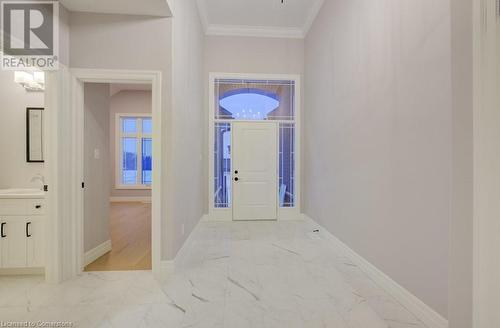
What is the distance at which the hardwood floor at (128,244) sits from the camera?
9.42 ft

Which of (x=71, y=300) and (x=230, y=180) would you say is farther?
(x=230, y=180)

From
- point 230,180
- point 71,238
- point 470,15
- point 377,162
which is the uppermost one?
point 470,15

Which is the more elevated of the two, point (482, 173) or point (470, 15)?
point (470, 15)

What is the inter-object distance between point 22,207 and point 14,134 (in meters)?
1.06

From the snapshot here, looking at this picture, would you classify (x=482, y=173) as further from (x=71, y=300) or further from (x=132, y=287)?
(x=71, y=300)

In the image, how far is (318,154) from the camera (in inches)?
170

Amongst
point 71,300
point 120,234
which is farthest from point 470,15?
point 120,234

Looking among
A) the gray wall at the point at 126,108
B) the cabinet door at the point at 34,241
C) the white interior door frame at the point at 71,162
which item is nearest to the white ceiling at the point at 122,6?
the white interior door frame at the point at 71,162

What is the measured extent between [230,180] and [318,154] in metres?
1.84

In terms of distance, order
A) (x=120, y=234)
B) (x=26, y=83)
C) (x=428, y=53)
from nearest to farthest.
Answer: (x=428, y=53) < (x=26, y=83) < (x=120, y=234)

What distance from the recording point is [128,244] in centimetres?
359

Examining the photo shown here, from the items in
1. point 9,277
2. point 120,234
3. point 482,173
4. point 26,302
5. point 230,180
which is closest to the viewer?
point 482,173
